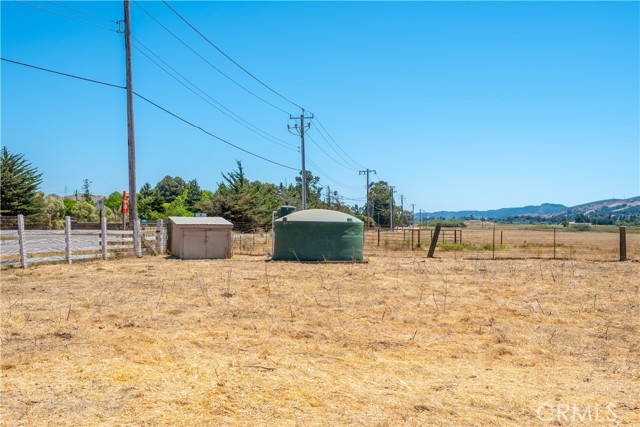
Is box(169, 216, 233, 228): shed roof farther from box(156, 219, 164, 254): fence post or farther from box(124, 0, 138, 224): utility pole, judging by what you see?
box(124, 0, 138, 224): utility pole

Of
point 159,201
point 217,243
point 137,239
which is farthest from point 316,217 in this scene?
point 159,201

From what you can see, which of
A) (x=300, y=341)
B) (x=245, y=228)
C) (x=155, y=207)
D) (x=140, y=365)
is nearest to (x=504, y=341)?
(x=300, y=341)

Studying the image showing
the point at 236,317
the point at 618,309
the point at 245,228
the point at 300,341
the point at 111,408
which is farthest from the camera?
the point at 245,228

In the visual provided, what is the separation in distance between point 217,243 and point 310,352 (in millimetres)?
15332

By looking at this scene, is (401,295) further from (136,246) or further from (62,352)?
(136,246)

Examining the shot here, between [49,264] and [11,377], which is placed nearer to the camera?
[11,377]

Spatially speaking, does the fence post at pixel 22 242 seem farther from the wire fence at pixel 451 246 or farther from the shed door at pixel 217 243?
the shed door at pixel 217 243

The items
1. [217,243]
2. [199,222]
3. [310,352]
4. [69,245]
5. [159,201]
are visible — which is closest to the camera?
[310,352]

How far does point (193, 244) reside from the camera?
70.6ft

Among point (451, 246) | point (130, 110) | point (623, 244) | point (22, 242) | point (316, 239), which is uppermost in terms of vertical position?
point (130, 110)

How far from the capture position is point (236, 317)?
9.32m

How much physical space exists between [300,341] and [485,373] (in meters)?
2.66

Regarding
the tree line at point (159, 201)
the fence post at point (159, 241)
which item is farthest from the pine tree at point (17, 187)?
the fence post at point (159, 241)

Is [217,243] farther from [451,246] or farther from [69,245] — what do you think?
[451,246]
